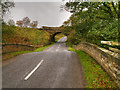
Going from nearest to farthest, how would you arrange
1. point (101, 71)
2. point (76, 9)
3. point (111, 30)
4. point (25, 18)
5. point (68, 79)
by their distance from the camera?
point (68, 79), point (101, 71), point (111, 30), point (76, 9), point (25, 18)

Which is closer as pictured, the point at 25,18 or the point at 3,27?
the point at 3,27

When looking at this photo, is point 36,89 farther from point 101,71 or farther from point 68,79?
point 101,71

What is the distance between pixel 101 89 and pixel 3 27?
41.3ft

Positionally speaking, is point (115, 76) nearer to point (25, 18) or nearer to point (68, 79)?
point (68, 79)

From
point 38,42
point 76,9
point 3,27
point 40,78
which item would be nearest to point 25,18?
point 38,42

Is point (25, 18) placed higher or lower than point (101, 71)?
higher

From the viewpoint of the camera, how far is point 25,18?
184 ft

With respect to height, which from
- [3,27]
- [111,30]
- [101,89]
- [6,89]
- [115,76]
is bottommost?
[6,89]

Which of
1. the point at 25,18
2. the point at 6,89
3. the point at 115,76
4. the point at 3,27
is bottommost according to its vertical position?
the point at 6,89

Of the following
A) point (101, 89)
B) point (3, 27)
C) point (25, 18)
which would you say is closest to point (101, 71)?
point (101, 89)

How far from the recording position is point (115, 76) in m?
3.71

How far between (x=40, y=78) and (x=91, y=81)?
2.97 metres

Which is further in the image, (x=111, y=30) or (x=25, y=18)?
(x=25, y=18)

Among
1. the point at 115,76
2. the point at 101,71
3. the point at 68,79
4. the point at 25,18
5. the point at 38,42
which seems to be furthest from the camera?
the point at 25,18
